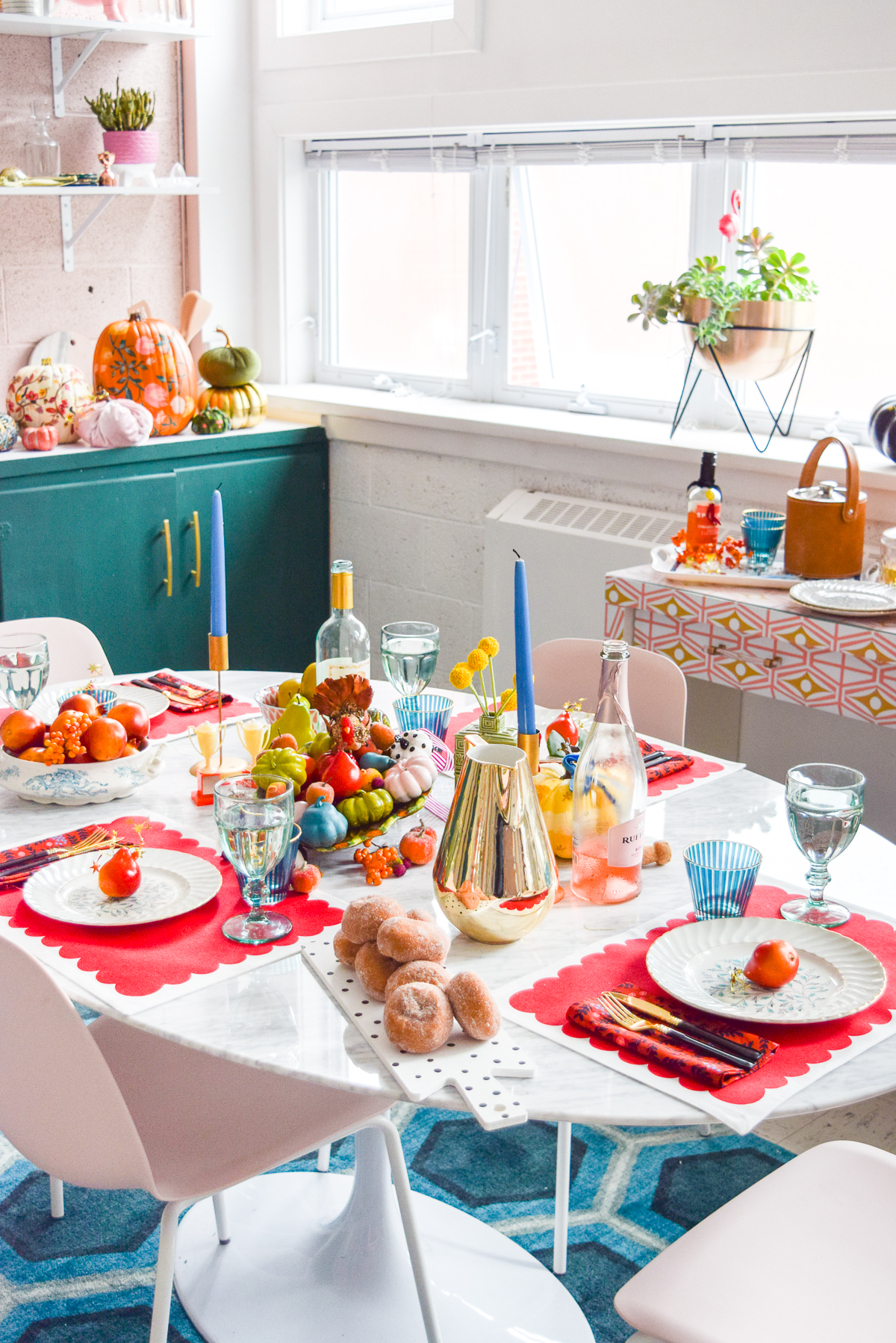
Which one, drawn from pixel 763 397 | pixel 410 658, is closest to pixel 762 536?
pixel 763 397

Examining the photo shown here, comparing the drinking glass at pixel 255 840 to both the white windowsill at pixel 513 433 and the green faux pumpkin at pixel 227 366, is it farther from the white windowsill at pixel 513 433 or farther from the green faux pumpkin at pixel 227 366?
the green faux pumpkin at pixel 227 366

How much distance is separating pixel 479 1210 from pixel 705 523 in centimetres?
134

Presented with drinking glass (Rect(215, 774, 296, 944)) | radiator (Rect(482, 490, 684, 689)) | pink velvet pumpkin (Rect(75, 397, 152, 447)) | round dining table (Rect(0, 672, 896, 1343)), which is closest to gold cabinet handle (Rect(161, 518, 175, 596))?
pink velvet pumpkin (Rect(75, 397, 152, 447))

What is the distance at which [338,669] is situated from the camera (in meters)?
1.71

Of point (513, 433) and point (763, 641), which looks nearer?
point (763, 641)

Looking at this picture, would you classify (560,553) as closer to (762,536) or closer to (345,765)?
(762,536)

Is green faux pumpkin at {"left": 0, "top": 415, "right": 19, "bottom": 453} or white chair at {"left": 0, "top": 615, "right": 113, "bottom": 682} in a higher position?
green faux pumpkin at {"left": 0, "top": 415, "right": 19, "bottom": 453}

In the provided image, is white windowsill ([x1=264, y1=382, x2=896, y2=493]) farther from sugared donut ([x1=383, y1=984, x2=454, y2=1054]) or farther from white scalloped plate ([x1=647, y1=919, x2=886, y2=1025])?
sugared donut ([x1=383, y1=984, x2=454, y2=1054])

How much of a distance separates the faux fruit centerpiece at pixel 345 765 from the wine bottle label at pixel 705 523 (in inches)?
43.6

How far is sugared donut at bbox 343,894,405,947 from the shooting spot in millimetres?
1189

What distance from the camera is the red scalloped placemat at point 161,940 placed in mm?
1231

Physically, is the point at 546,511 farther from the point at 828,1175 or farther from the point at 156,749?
the point at 828,1175

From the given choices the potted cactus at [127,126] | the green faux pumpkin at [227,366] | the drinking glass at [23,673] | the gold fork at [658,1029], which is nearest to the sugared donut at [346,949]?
the gold fork at [658,1029]

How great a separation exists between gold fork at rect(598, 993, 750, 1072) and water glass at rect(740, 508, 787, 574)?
1529 mm
